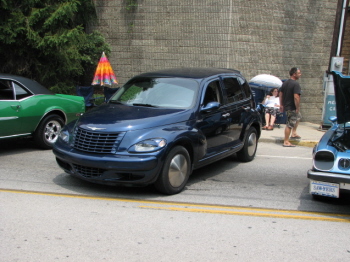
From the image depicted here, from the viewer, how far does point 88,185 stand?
235 inches

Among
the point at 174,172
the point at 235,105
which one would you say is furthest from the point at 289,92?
the point at 174,172

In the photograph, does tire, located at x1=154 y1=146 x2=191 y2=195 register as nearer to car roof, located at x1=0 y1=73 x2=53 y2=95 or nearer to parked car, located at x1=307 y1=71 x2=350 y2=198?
parked car, located at x1=307 y1=71 x2=350 y2=198

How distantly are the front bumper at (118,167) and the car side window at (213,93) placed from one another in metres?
1.68

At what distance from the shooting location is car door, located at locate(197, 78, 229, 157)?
629 centimetres

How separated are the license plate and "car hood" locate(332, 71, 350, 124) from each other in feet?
3.42

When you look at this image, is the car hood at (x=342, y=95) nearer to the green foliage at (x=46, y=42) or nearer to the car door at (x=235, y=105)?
the car door at (x=235, y=105)

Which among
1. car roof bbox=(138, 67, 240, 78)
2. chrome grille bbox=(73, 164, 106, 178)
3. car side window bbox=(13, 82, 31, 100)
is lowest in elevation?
chrome grille bbox=(73, 164, 106, 178)

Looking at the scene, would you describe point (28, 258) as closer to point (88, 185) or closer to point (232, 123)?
point (88, 185)

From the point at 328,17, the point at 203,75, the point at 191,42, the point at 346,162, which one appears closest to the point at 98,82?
the point at 191,42

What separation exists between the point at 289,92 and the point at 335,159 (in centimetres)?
482

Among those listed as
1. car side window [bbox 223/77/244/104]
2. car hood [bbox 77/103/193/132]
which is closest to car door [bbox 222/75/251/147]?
car side window [bbox 223/77/244/104]

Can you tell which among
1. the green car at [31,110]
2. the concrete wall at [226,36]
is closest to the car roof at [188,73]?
the green car at [31,110]

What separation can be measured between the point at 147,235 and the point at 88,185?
1961 mm

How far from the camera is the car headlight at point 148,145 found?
5262mm
